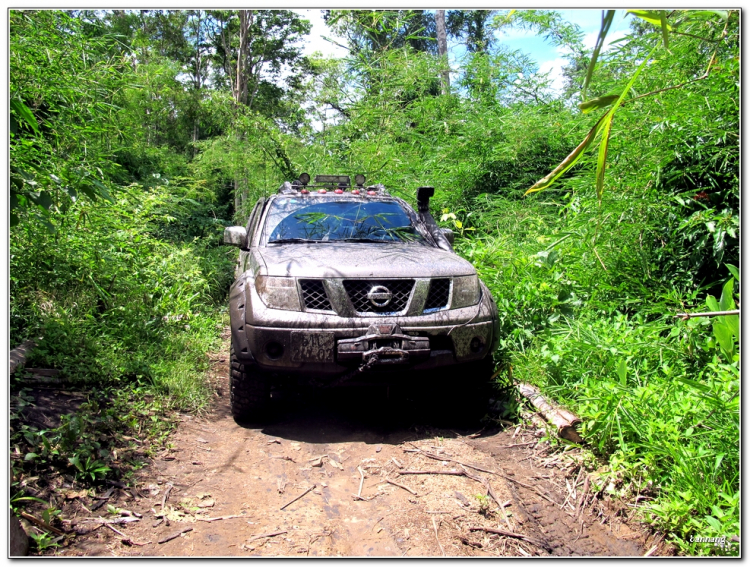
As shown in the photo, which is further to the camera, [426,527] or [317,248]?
[317,248]

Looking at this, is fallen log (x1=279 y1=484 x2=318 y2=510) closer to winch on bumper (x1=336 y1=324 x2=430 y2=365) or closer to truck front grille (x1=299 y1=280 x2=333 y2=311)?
winch on bumper (x1=336 y1=324 x2=430 y2=365)

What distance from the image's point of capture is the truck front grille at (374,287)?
3402 millimetres

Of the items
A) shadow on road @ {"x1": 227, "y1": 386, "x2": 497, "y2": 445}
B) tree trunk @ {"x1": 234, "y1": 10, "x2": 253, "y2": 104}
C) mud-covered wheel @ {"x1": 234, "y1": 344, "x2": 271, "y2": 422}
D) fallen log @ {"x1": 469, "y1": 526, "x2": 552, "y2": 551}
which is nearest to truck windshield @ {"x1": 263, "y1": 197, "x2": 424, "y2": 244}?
mud-covered wheel @ {"x1": 234, "y1": 344, "x2": 271, "y2": 422}

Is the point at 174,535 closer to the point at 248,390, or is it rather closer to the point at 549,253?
the point at 248,390

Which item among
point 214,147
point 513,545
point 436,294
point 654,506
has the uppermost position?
point 214,147

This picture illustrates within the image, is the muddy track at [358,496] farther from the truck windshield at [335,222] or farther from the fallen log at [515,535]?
the truck windshield at [335,222]

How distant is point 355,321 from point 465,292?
0.83 metres

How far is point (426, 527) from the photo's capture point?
246cm

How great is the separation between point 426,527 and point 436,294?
1.54 m

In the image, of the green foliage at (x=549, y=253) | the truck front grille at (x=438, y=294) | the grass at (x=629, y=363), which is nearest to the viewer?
the grass at (x=629, y=363)

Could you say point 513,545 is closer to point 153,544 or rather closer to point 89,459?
point 153,544

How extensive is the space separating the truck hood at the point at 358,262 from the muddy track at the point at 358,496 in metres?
1.11

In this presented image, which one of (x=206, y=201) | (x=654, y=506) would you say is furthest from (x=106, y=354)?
(x=206, y=201)

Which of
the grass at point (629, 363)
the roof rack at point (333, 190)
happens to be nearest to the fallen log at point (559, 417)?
the grass at point (629, 363)
